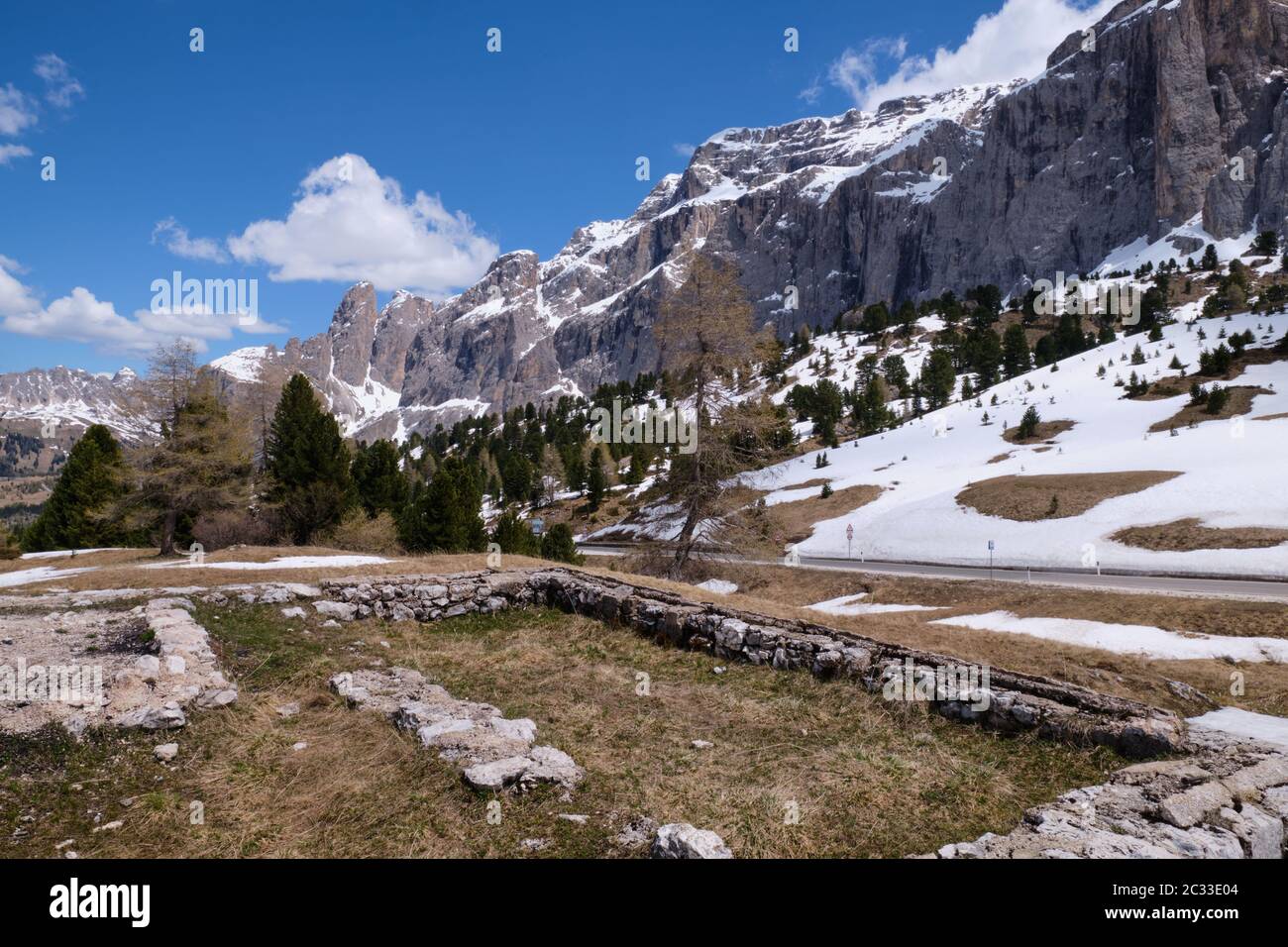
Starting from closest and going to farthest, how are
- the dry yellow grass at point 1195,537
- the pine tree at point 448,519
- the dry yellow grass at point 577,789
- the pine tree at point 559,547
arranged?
the dry yellow grass at point 577,789 < the dry yellow grass at point 1195,537 < the pine tree at point 448,519 < the pine tree at point 559,547

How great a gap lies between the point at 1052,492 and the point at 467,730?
160 feet

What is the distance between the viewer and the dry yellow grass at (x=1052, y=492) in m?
43.1

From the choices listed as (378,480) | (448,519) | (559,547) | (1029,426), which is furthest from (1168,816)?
(1029,426)

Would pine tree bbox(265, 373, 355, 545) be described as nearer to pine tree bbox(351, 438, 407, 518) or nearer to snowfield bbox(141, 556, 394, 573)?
pine tree bbox(351, 438, 407, 518)

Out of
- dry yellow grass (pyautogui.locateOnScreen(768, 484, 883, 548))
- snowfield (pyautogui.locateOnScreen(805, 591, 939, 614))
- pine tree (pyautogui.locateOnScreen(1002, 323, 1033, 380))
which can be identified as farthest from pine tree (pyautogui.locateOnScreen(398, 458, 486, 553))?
pine tree (pyautogui.locateOnScreen(1002, 323, 1033, 380))

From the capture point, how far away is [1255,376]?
2717 inches

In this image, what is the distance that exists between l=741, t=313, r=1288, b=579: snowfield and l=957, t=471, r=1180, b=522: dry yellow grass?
96 cm

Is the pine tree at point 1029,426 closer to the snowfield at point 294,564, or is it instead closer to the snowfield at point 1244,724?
the snowfield at point 1244,724

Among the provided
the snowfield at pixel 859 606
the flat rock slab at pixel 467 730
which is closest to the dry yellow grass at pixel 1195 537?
the snowfield at pixel 859 606

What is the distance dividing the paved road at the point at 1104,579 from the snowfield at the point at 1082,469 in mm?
2013

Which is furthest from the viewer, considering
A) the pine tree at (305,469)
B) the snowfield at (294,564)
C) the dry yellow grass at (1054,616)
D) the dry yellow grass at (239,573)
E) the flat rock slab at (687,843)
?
the pine tree at (305,469)

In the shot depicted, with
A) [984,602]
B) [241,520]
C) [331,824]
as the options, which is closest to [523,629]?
[331,824]

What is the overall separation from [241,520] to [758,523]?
1149 inches
